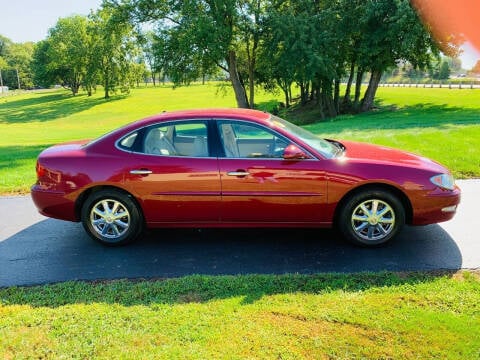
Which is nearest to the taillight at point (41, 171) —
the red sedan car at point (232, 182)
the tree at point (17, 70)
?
the red sedan car at point (232, 182)

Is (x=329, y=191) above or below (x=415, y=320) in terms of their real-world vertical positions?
above

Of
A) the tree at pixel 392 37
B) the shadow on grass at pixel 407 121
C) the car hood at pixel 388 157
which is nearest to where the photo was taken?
the car hood at pixel 388 157

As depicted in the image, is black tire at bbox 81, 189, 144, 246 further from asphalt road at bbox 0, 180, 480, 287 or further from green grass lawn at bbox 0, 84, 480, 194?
green grass lawn at bbox 0, 84, 480, 194

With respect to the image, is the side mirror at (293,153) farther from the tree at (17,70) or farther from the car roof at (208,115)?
the tree at (17,70)

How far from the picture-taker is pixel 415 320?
309 centimetres

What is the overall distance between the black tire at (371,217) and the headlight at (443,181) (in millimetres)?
443

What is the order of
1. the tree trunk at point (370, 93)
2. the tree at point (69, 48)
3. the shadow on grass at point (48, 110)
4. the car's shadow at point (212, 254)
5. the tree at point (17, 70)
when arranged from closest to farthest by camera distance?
the car's shadow at point (212, 254) < the tree trunk at point (370, 93) < the shadow on grass at point (48, 110) < the tree at point (69, 48) < the tree at point (17, 70)

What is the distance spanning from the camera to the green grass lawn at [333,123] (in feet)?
29.9

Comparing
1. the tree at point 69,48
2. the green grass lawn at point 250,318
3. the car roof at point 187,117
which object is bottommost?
the green grass lawn at point 250,318

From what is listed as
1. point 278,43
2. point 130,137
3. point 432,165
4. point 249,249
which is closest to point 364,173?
point 432,165

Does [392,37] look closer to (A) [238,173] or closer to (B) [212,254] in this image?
(A) [238,173]

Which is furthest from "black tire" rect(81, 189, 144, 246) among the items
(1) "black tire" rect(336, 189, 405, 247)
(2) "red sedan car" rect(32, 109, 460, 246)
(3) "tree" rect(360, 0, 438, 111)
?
(3) "tree" rect(360, 0, 438, 111)

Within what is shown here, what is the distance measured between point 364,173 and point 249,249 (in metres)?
1.55

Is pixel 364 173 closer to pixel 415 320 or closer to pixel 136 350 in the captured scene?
pixel 415 320
